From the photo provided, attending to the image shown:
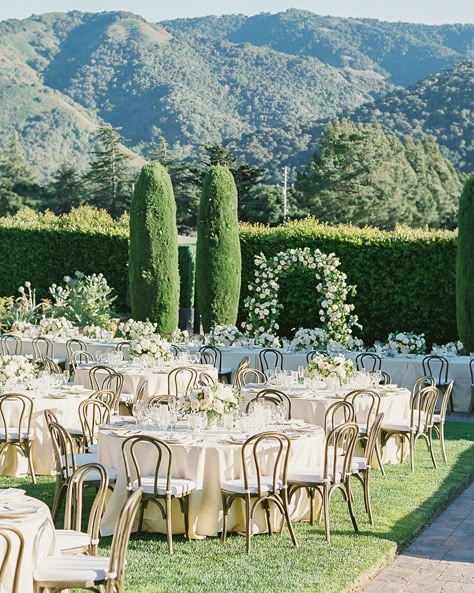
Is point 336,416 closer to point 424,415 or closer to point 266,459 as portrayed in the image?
point 424,415

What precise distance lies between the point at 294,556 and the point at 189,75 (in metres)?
93.6

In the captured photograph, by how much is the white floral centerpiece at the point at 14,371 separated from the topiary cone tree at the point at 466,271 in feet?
28.7

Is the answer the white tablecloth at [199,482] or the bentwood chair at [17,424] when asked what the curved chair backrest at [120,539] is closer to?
the white tablecloth at [199,482]

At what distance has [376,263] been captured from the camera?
65.8 ft

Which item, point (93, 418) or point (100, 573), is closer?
point (100, 573)

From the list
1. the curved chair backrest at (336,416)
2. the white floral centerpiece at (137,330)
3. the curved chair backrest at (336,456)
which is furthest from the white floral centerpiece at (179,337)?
the curved chair backrest at (336,456)

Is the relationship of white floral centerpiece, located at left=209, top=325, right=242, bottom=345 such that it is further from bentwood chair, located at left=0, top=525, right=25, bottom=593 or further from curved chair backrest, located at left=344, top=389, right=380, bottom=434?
bentwood chair, located at left=0, top=525, right=25, bottom=593

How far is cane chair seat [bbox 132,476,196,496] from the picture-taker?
7527 mm

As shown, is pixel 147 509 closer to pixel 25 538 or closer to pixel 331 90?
pixel 25 538

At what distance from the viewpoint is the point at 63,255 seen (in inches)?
949

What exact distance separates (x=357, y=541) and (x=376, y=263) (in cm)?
1266

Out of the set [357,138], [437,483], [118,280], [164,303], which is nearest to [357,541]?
[437,483]

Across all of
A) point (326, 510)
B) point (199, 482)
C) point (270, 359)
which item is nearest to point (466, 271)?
point (270, 359)

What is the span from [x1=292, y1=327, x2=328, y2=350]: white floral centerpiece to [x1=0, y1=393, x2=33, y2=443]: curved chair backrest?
6433 millimetres
